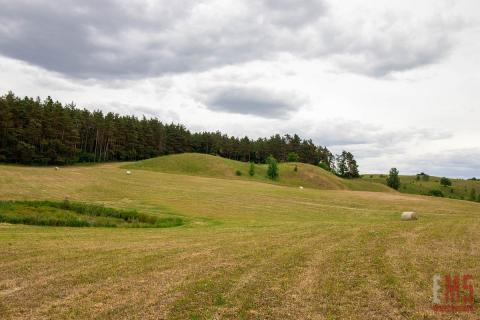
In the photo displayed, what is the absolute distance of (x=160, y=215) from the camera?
37.5 m

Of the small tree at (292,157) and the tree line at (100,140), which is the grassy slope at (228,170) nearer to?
the tree line at (100,140)

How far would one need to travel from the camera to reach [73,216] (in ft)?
108

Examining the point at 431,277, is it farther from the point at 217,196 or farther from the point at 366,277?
the point at 217,196

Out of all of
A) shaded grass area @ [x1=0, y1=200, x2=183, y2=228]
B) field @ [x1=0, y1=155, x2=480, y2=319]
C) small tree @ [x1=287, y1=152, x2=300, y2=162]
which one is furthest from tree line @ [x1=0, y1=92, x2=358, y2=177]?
field @ [x1=0, y1=155, x2=480, y2=319]

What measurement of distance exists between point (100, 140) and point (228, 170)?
4710 centimetres

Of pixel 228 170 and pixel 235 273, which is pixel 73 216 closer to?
pixel 235 273

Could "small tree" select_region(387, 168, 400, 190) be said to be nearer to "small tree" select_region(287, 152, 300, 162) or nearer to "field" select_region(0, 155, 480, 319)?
"small tree" select_region(287, 152, 300, 162)

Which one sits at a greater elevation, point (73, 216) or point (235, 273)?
point (235, 273)

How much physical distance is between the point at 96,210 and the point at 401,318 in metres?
33.5

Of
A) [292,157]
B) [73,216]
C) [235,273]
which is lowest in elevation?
[73,216]

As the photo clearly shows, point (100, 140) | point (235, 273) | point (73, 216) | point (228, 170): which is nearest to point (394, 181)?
point (228, 170)

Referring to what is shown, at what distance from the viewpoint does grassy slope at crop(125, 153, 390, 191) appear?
365 feet

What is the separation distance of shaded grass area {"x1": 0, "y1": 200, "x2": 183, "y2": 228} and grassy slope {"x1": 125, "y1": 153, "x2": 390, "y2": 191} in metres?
68.2

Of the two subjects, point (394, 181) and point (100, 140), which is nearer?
point (100, 140)
